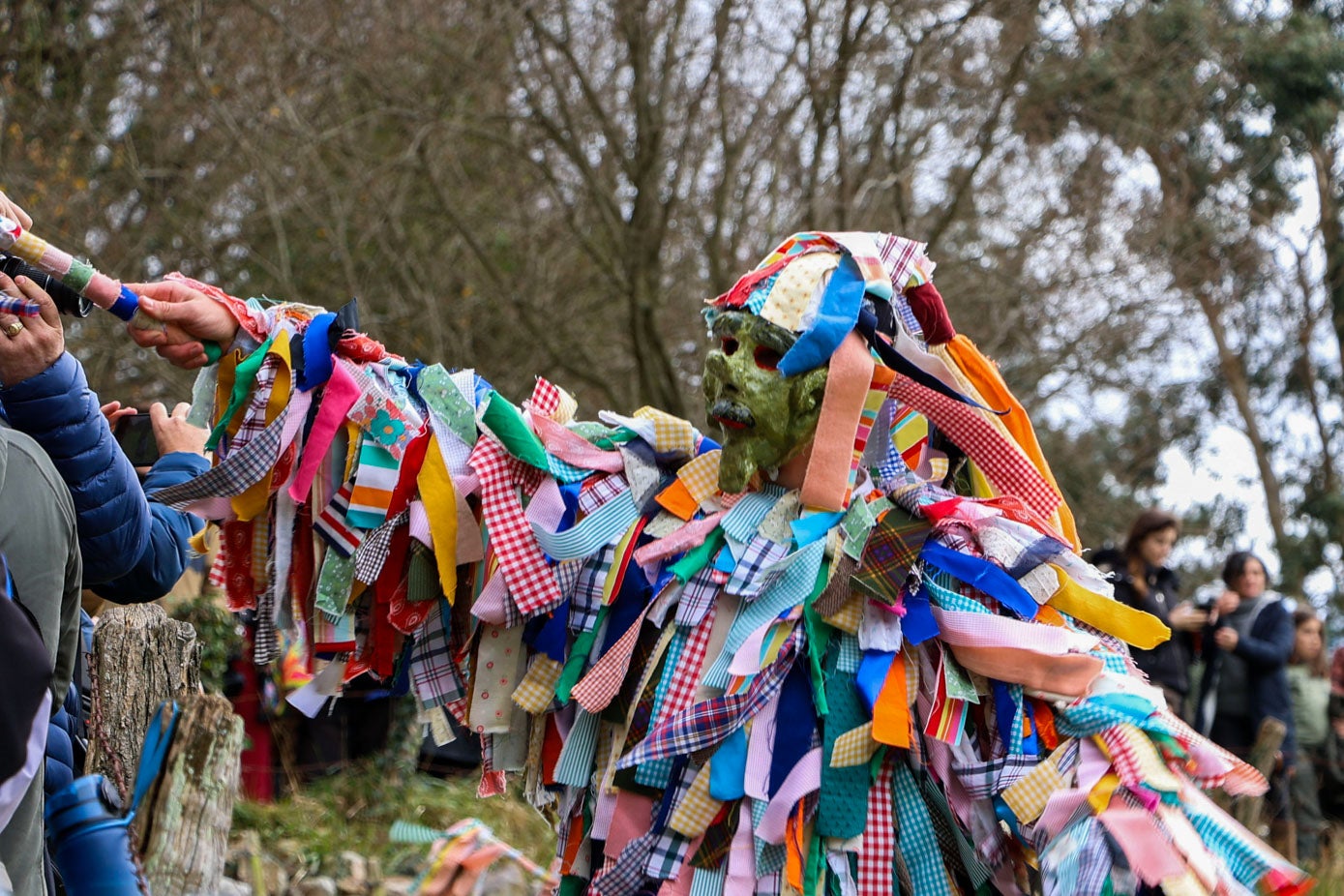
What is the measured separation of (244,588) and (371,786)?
3777 mm

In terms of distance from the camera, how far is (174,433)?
215 cm

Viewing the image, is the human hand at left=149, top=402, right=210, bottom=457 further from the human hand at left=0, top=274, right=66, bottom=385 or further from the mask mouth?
the mask mouth

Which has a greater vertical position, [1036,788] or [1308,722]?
[1308,722]

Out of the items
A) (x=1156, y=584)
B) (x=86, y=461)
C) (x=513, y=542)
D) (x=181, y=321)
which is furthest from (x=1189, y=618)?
(x=86, y=461)

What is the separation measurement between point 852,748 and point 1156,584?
3.53m

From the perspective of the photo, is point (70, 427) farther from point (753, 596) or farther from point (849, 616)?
point (849, 616)

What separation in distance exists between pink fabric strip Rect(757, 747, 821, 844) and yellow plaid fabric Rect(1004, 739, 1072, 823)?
0.25m

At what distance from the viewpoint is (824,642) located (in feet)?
6.05

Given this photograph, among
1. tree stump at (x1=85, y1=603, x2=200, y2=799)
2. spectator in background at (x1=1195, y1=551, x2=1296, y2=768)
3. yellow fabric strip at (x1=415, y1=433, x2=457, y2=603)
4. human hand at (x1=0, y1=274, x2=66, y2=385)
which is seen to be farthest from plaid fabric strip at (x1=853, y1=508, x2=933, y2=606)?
spectator in background at (x1=1195, y1=551, x2=1296, y2=768)

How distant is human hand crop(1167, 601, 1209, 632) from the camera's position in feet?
16.6

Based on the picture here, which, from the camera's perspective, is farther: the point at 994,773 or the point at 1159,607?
the point at 1159,607

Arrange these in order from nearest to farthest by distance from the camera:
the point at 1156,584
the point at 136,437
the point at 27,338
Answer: the point at 27,338
the point at 136,437
the point at 1156,584

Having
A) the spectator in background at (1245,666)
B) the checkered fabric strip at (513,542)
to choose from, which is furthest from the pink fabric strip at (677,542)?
the spectator in background at (1245,666)

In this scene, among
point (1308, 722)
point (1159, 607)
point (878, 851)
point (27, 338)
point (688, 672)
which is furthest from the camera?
point (1308, 722)
